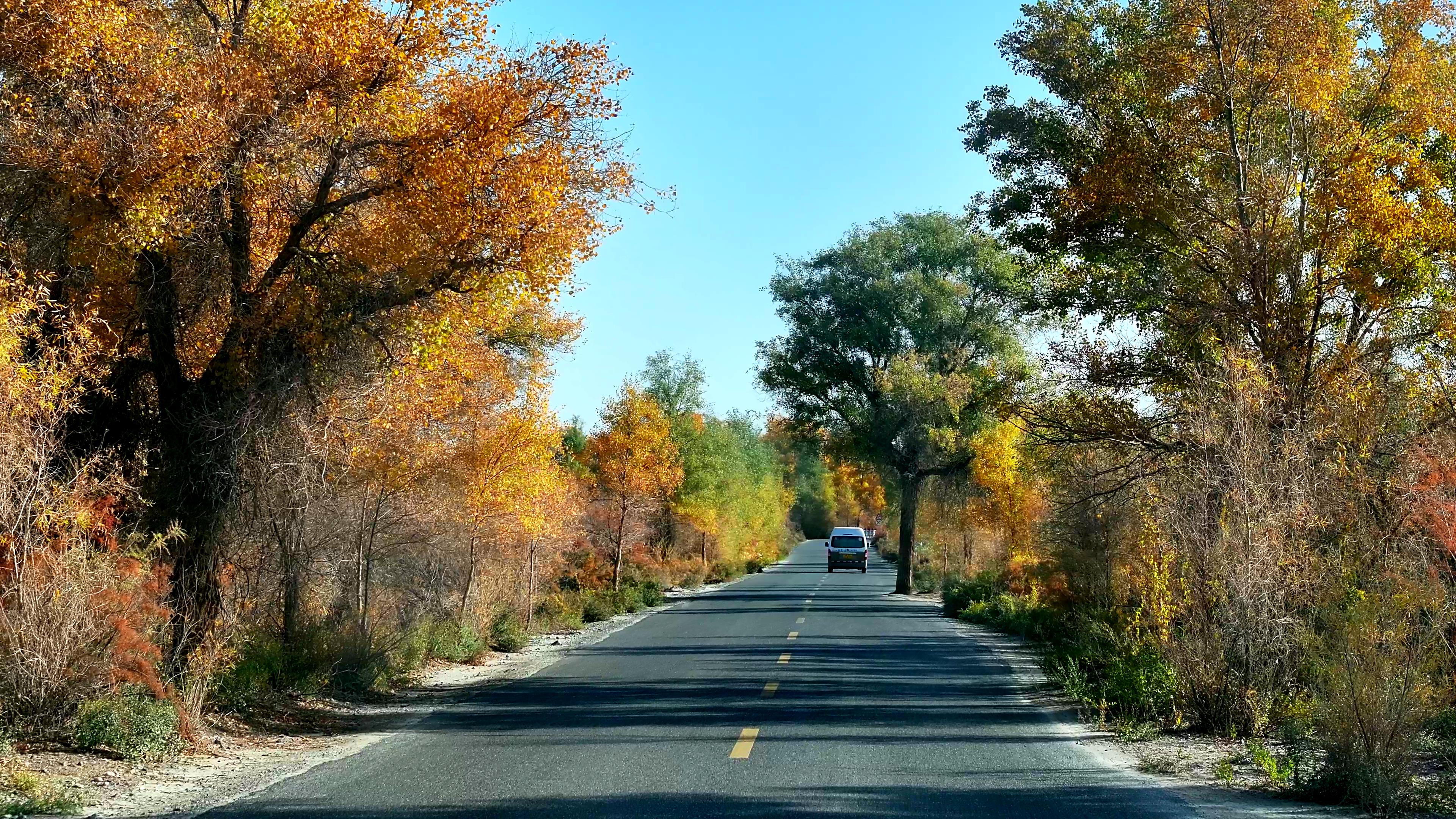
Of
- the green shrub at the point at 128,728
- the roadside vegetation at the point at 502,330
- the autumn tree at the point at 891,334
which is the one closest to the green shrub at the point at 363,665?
the roadside vegetation at the point at 502,330

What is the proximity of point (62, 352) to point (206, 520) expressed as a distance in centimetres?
211

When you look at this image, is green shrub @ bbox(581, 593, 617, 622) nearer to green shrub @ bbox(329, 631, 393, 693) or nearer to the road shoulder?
the road shoulder

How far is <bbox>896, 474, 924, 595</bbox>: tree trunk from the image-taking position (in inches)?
1843

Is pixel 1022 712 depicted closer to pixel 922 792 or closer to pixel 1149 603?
pixel 1149 603

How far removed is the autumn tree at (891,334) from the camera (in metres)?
46.0

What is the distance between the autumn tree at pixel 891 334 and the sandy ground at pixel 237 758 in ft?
98.8

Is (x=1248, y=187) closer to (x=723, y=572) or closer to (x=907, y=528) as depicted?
(x=907, y=528)

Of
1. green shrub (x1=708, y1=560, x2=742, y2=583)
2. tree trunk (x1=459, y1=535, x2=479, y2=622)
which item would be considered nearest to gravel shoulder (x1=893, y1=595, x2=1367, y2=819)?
tree trunk (x1=459, y1=535, x2=479, y2=622)

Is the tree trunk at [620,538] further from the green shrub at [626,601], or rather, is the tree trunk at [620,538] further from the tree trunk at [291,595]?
the tree trunk at [291,595]

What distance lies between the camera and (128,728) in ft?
34.0

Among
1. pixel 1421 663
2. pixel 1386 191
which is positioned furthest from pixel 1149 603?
pixel 1386 191

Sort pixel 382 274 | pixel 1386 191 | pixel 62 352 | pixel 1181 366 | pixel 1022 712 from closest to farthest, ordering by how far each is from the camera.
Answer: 1. pixel 62 352
2. pixel 382 274
3. pixel 1022 712
4. pixel 1386 191
5. pixel 1181 366

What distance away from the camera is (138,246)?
37.1 feet

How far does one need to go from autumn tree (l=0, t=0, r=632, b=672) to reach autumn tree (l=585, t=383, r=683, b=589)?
1115 inches
